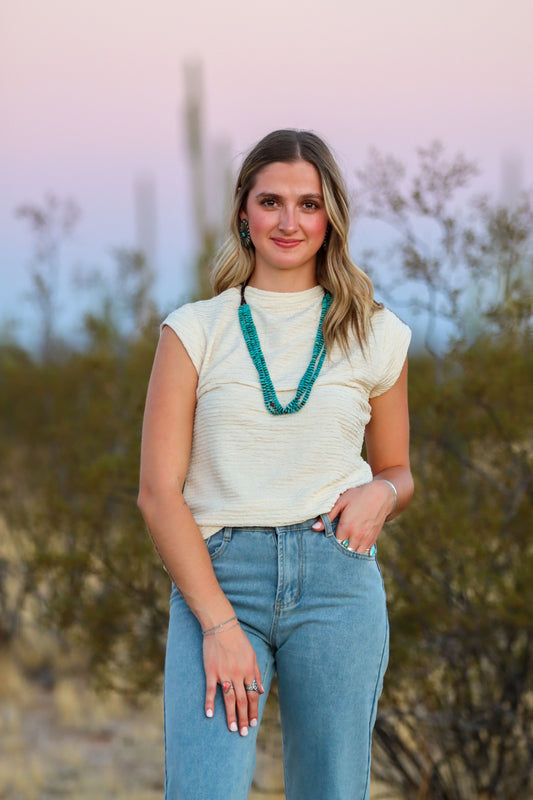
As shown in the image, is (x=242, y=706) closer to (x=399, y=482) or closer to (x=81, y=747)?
(x=399, y=482)

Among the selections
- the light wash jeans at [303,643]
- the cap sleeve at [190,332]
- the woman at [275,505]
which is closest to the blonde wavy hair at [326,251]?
the woman at [275,505]

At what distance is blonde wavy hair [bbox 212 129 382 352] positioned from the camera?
2166 millimetres

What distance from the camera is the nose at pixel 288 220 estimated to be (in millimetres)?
2135

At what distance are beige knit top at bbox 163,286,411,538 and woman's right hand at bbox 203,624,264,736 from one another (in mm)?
227

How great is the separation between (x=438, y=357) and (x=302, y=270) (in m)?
2.13

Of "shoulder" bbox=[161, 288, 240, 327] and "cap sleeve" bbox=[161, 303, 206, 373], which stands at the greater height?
"shoulder" bbox=[161, 288, 240, 327]

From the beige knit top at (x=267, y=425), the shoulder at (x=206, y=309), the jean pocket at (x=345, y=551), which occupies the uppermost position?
the shoulder at (x=206, y=309)

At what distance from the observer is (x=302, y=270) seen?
2.24 m

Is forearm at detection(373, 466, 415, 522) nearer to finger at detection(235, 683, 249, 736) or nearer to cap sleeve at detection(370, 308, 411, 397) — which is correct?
cap sleeve at detection(370, 308, 411, 397)

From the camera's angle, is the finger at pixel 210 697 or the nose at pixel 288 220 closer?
the finger at pixel 210 697

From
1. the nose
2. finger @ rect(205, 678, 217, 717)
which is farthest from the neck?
finger @ rect(205, 678, 217, 717)

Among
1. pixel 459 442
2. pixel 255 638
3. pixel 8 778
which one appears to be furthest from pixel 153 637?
pixel 255 638

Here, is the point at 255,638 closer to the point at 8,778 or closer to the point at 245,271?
the point at 245,271

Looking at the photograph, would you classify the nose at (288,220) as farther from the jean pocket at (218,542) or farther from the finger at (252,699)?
the finger at (252,699)
